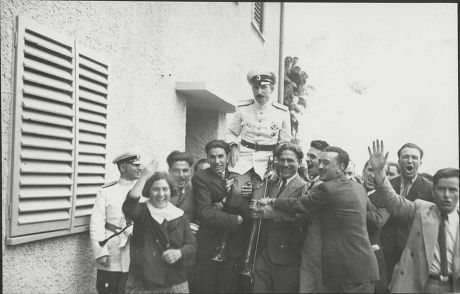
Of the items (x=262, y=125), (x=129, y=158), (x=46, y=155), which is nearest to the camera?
(x=46, y=155)

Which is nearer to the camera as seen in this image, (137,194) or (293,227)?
(137,194)

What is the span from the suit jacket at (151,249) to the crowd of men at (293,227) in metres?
0.14

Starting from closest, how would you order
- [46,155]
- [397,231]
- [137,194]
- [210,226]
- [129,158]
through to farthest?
[137,194]
[46,155]
[129,158]
[210,226]
[397,231]

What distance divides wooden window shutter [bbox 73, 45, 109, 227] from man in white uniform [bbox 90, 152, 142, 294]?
0.24m

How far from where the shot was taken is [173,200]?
3.21 meters

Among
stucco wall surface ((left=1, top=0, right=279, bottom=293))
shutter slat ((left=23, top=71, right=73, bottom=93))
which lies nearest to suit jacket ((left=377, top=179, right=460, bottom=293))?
stucco wall surface ((left=1, top=0, right=279, bottom=293))

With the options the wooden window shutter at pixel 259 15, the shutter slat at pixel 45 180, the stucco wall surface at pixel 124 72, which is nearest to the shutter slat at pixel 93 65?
the stucco wall surface at pixel 124 72

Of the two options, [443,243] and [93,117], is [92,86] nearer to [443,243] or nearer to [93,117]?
[93,117]

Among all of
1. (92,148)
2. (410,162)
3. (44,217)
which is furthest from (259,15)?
(44,217)

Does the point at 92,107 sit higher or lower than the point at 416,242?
higher

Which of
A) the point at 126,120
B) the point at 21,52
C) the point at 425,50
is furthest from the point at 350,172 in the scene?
the point at 21,52

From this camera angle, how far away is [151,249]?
2646mm

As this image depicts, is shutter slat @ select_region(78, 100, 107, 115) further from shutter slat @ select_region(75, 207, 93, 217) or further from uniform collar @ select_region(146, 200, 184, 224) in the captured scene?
uniform collar @ select_region(146, 200, 184, 224)

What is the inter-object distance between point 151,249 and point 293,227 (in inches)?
44.9
